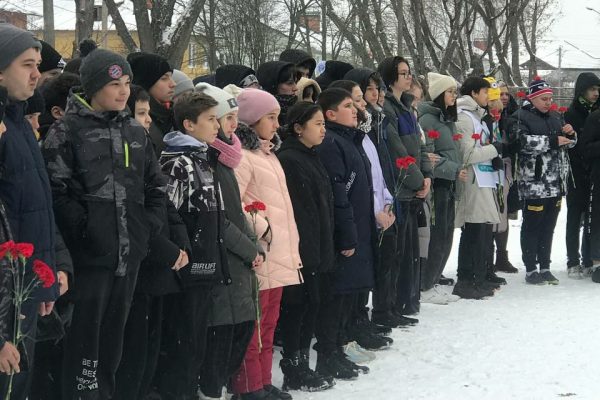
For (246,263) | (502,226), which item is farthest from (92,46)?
(502,226)

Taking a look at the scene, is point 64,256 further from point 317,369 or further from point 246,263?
point 317,369

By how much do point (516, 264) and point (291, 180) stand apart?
6072mm

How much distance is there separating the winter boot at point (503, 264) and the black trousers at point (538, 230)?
717 mm

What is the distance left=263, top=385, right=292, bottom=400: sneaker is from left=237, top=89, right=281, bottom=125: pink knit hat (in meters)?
1.65

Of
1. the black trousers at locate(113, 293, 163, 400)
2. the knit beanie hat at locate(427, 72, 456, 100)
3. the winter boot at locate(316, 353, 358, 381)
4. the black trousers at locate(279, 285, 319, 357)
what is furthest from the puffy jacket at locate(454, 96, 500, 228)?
the black trousers at locate(113, 293, 163, 400)

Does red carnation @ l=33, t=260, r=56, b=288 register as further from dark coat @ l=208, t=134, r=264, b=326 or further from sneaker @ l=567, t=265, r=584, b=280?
sneaker @ l=567, t=265, r=584, b=280

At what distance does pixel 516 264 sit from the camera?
11039mm

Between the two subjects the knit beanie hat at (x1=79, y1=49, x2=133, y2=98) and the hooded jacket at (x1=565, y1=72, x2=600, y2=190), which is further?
the hooded jacket at (x1=565, y1=72, x2=600, y2=190)

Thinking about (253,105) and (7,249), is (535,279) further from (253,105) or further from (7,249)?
(7,249)

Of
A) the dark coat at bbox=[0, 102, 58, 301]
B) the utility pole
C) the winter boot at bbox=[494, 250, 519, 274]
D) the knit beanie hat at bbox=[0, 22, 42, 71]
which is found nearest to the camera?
the dark coat at bbox=[0, 102, 58, 301]

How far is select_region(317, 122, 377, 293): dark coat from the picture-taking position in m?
5.99

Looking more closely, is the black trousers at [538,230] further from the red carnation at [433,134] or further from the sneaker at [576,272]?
the red carnation at [433,134]

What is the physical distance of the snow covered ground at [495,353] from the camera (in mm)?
5758

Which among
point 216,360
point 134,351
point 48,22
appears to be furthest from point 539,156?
point 48,22
